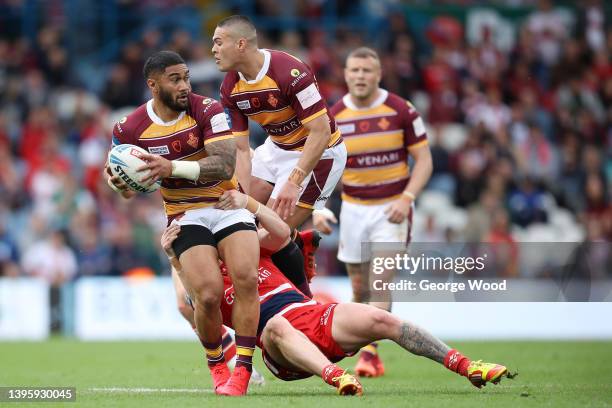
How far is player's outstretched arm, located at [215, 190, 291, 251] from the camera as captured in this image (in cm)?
837

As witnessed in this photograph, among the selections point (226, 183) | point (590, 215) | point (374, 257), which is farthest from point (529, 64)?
point (226, 183)

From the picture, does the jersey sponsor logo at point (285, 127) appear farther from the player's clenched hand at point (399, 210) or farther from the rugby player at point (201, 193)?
the player's clenched hand at point (399, 210)

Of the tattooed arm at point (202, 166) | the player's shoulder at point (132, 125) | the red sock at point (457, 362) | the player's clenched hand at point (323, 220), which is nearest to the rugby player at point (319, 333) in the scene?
the red sock at point (457, 362)

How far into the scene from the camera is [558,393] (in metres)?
8.16

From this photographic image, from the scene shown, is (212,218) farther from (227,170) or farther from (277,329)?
(277,329)

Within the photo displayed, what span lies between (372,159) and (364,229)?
28.2 inches

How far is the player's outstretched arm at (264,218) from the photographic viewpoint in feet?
27.5

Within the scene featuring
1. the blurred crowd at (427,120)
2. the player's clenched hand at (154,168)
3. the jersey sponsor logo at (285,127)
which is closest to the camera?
the player's clenched hand at (154,168)

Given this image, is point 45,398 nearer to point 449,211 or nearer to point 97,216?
point 97,216

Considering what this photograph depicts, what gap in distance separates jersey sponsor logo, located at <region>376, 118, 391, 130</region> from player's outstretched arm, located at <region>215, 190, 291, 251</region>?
2.54m

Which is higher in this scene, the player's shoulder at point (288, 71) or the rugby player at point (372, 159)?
the player's shoulder at point (288, 71)

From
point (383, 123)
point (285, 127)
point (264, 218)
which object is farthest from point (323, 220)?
point (264, 218)

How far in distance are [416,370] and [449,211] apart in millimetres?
7968

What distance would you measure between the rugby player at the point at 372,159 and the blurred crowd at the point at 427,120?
5.88 meters
